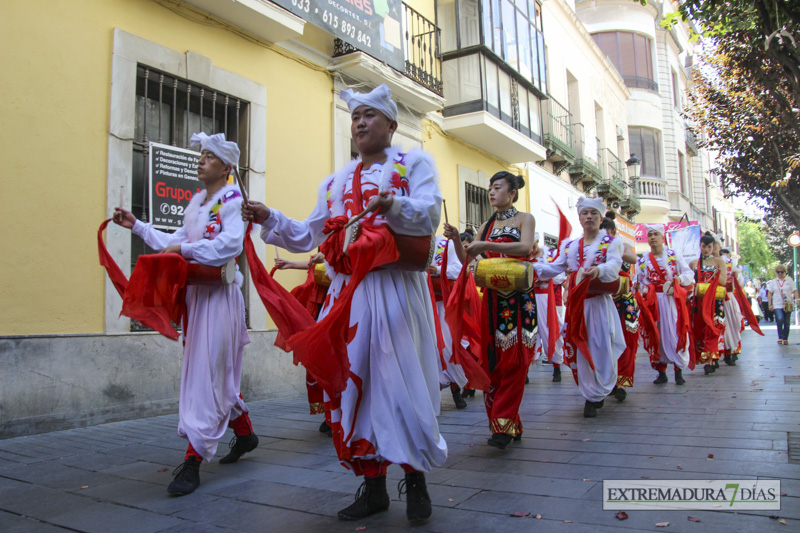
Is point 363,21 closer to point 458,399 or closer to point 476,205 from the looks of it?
point 476,205

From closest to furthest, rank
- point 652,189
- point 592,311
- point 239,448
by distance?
point 239,448, point 592,311, point 652,189

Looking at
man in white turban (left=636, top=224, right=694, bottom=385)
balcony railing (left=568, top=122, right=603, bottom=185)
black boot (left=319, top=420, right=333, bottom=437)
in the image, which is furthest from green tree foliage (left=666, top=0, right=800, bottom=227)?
black boot (left=319, top=420, right=333, bottom=437)

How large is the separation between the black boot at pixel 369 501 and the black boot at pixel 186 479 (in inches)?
43.4

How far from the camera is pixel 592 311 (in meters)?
6.32

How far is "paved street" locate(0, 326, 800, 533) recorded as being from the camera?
297 centimetres

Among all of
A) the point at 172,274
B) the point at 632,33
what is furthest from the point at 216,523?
the point at 632,33

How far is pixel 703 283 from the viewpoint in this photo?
9.77 m

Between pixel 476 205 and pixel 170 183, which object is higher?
pixel 476 205

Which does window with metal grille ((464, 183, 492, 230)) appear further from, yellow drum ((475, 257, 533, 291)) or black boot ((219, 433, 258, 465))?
black boot ((219, 433, 258, 465))

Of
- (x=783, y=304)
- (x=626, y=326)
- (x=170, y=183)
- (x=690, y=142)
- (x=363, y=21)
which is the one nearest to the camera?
(x=626, y=326)

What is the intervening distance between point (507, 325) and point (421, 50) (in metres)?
8.80

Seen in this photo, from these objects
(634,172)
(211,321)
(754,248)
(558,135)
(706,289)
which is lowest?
(211,321)

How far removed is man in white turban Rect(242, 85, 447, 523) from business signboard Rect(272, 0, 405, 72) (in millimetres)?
5861
